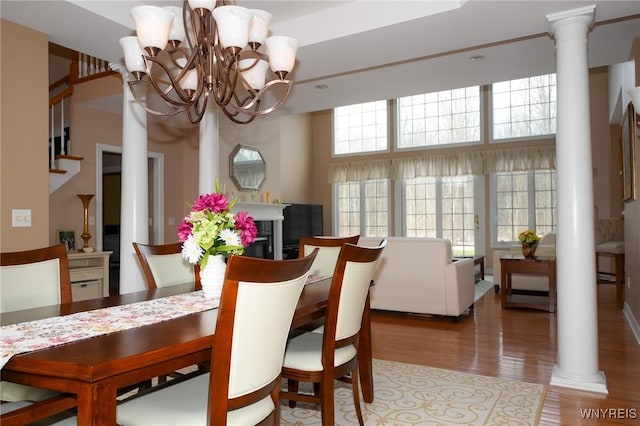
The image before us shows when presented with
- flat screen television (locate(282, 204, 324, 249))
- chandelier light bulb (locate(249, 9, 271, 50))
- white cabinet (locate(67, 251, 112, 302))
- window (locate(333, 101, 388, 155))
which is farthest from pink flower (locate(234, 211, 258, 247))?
window (locate(333, 101, 388, 155))

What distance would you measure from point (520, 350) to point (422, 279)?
1266mm

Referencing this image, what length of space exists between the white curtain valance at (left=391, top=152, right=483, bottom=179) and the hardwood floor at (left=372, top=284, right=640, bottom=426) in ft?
14.9

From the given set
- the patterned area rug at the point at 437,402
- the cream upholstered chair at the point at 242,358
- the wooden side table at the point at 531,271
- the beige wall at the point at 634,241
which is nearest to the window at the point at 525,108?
the wooden side table at the point at 531,271

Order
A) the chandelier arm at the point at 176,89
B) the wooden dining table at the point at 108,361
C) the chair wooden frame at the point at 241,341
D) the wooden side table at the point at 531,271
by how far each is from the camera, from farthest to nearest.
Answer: the wooden side table at the point at 531,271 < the chandelier arm at the point at 176,89 < the chair wooden frame at the point at 241,341 < the wooden dining table at the point at 108,361

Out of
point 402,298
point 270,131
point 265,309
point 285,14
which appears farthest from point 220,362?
point 270,131

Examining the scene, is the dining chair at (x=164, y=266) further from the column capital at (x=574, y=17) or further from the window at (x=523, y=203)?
the window at (x=523, y=203)

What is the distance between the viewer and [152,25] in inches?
85.1

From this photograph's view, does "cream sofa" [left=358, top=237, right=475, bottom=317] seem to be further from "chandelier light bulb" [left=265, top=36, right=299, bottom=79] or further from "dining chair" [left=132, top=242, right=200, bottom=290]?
"chandelier light bulb" [left=265, top=36, right=299, bottom=79]

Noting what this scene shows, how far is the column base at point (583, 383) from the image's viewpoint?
281 centimetres

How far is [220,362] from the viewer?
135 centimetres

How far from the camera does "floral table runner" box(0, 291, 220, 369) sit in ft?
4.64

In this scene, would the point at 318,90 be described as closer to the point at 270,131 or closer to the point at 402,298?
the point at 402,298

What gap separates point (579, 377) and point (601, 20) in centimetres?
236

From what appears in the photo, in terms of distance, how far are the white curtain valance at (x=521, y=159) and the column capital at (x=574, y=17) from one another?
6410mm
